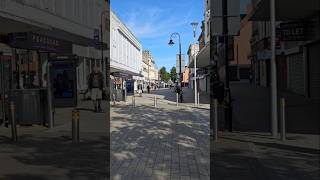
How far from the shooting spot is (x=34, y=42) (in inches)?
719

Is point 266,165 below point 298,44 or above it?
below

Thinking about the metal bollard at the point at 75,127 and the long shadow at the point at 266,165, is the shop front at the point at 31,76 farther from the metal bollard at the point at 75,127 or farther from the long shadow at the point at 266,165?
the long shadow at the point at 266,165

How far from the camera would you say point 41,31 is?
20062 mm

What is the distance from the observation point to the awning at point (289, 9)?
21.7m

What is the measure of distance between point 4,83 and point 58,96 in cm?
827

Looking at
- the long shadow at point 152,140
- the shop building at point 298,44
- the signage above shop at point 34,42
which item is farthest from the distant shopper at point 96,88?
the shop building at point 298,44

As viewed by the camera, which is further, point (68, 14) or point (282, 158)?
point (68, 14)

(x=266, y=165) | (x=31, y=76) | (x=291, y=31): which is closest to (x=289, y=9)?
(x=291, y=31)

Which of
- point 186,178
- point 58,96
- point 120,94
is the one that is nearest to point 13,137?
point 186,178

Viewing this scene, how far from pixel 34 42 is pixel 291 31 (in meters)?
9.34

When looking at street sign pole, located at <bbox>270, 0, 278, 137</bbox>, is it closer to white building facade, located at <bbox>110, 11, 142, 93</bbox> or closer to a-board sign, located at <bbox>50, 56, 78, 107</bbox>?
a-board sign, located at <bbox>50, 56, 78, 107</bbox>

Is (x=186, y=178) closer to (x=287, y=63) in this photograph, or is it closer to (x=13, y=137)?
(x=13, y=137)

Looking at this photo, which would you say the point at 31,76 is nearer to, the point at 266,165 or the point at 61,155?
the point at 61,155

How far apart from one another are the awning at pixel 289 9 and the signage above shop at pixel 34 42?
836cm
